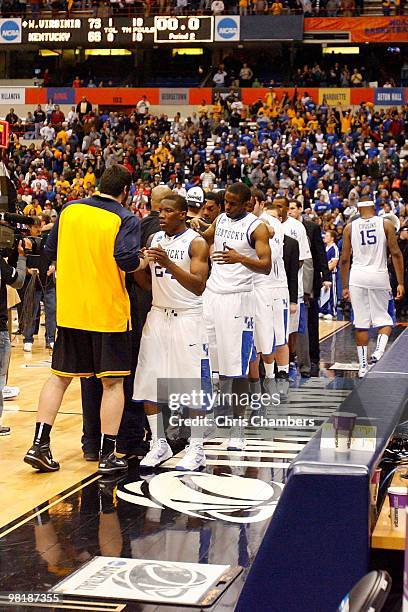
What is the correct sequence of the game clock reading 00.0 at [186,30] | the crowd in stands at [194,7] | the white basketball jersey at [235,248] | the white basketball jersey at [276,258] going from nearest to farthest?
the white basketball jersey at [235,248] < the white basketball jersey at [276,258] < the game clock reading 00.0 at [186,30] < the crowd in stands at [194,7]

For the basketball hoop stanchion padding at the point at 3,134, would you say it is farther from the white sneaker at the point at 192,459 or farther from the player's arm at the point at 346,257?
the player's arm at the point at 346,257

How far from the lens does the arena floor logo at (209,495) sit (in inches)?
230

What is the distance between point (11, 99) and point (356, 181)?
17.6m

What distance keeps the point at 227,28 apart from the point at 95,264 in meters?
32.2

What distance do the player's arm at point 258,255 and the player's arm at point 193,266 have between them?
419 mm

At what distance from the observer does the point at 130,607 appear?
4.40 metres

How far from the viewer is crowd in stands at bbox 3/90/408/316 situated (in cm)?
2531

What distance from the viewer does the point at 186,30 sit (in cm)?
3716

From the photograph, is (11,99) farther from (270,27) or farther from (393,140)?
(393,140)

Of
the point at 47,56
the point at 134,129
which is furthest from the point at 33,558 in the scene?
the point at 47,56

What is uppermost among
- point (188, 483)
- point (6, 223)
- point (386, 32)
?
point (386, 32)

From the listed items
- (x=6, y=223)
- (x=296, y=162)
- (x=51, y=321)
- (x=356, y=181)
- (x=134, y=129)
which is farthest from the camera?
(x=134, y=129)

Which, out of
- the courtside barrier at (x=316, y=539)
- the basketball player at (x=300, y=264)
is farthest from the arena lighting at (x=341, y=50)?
the courtside barrier at (x=316, y=539)

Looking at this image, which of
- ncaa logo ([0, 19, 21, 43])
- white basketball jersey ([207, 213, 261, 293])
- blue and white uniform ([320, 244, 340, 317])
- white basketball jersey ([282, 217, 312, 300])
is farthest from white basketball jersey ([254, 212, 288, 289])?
ncaa logo ([0, 19, 21, 43])
